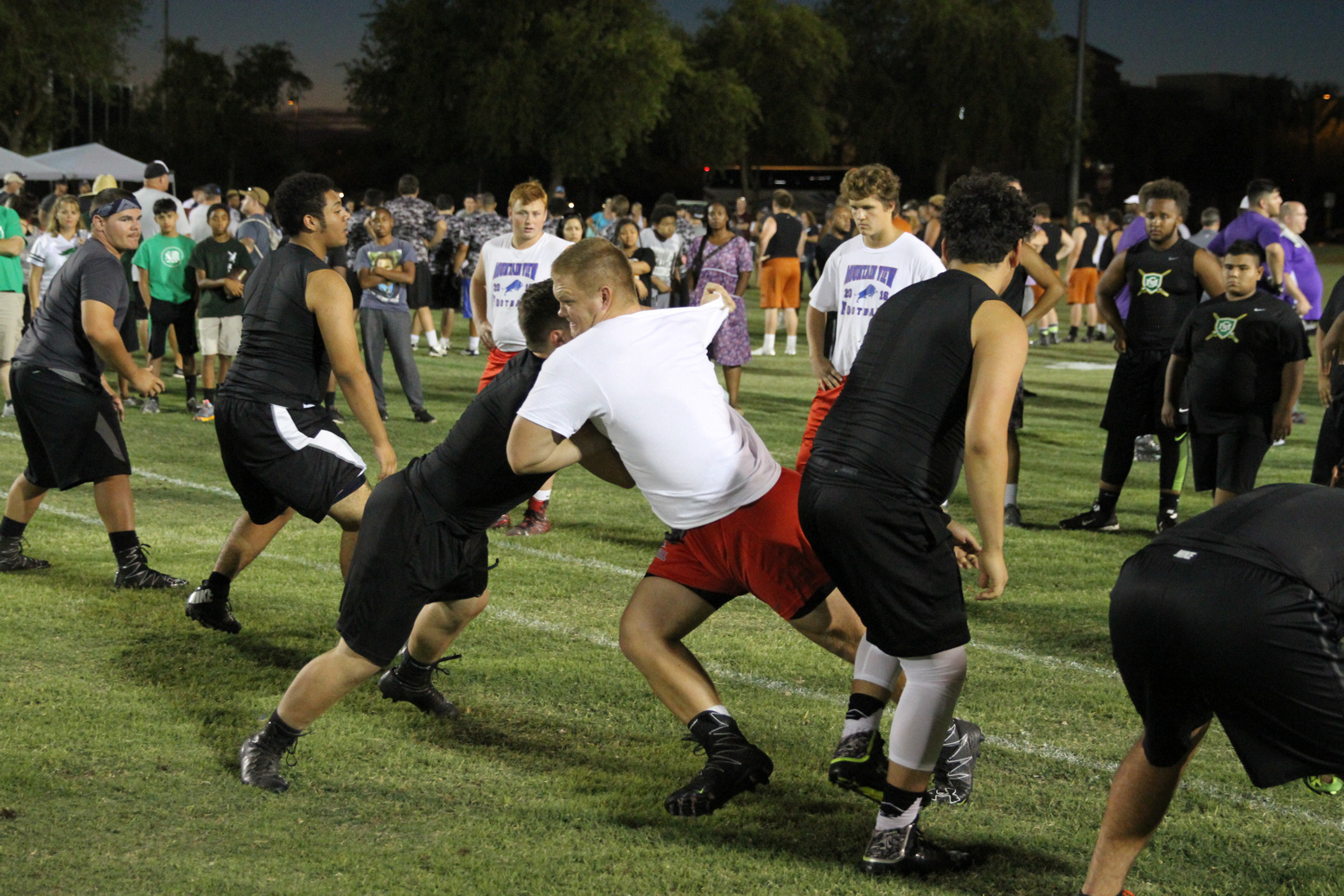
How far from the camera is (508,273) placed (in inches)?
332

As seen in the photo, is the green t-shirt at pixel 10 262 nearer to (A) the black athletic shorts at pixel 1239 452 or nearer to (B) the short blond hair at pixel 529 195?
(B) the short blond hair at pixel 529 195

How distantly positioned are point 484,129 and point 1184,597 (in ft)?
157

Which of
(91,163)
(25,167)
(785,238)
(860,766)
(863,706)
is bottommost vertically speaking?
(860,766)

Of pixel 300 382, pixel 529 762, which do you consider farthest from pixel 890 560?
pixel 300 382

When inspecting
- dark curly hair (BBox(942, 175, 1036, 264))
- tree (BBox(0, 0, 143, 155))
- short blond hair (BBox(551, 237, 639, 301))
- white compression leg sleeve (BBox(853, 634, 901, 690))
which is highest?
tree (BBox(0, 0, 143, 155))

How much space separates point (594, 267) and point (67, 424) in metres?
3.78

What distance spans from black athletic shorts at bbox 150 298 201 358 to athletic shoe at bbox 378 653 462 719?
8.66 meters

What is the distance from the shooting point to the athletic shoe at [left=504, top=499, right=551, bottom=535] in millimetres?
8031

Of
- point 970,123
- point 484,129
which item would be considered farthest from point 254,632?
point 970,123

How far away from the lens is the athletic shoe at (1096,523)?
8.49 metres

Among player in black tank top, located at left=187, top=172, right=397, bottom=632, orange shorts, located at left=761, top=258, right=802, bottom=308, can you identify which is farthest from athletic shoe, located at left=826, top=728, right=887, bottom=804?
orange shorts, located at left=761, top=258, right=802, bottom=308

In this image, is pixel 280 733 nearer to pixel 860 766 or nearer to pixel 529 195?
pixel 860 766

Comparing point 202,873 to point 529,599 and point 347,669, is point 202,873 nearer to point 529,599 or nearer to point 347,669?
point 347,669

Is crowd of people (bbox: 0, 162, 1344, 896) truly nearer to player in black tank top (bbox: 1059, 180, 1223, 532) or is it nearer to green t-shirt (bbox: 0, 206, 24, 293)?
player in black tank top (bbox: 1059, 180, 1223, 532)
